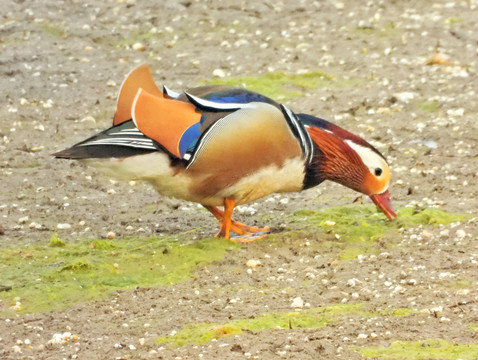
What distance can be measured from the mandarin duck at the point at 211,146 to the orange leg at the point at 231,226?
0.01m

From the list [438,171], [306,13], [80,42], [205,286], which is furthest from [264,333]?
[306,13]

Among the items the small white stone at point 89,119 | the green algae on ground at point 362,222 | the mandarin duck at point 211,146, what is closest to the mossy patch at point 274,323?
the green algae on ground at point 362,222

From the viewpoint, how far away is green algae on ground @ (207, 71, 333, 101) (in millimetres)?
9539

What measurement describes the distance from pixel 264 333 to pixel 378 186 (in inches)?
90.1

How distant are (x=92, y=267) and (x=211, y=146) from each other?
104 centimetres

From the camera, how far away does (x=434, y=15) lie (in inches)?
455

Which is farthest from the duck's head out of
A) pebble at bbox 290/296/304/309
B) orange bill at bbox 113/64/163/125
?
pebble at bbox 290/296/304/309

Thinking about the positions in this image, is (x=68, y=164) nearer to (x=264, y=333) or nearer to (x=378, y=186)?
(x=378, y=186)

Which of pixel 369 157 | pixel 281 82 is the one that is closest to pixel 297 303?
pixel 369 157

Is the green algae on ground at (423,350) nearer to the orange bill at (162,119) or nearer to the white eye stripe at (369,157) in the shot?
the orange bill at (162,119)

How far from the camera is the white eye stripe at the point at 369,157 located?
6.34 metres

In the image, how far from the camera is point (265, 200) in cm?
746

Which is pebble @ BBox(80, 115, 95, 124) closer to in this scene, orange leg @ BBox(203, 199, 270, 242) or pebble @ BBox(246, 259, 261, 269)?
orange leg @ BBox(203, 199, 270, 242)

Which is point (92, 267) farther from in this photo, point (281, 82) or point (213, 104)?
point (281, 82)
